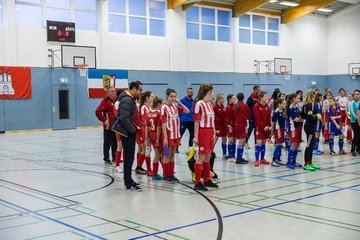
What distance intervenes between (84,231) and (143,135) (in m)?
4.03

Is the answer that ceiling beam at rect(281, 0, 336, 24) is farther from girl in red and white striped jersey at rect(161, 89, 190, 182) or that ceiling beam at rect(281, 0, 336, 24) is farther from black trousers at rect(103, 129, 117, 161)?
girl in red and white striped jersey at rect(161, 89, 190, 182)

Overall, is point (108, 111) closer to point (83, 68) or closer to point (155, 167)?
point (155, 167)

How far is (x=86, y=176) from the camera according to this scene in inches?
356

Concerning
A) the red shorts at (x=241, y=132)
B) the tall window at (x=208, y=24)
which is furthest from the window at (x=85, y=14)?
the red shorts at (x=241, y=132)

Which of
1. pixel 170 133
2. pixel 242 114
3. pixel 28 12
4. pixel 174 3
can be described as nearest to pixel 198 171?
pixel 170 133

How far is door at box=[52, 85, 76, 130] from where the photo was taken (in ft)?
75.1

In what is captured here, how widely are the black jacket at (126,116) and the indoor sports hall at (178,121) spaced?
0.08 ft

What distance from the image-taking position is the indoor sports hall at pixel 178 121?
5.82 metres

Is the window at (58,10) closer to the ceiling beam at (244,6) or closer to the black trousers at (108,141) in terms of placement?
the ceiling beam at (244,6)

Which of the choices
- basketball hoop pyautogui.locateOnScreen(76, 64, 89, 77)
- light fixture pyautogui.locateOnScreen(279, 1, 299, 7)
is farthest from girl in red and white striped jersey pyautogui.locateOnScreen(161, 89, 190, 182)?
light fixture pyautogui.locateOnScreen(279, 1, 299, 7)

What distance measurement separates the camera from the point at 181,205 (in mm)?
6367

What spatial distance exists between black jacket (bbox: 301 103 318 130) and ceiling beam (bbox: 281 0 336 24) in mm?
22325

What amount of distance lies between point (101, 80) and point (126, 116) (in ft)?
56.7

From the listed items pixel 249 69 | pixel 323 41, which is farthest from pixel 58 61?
pixel 323 41
